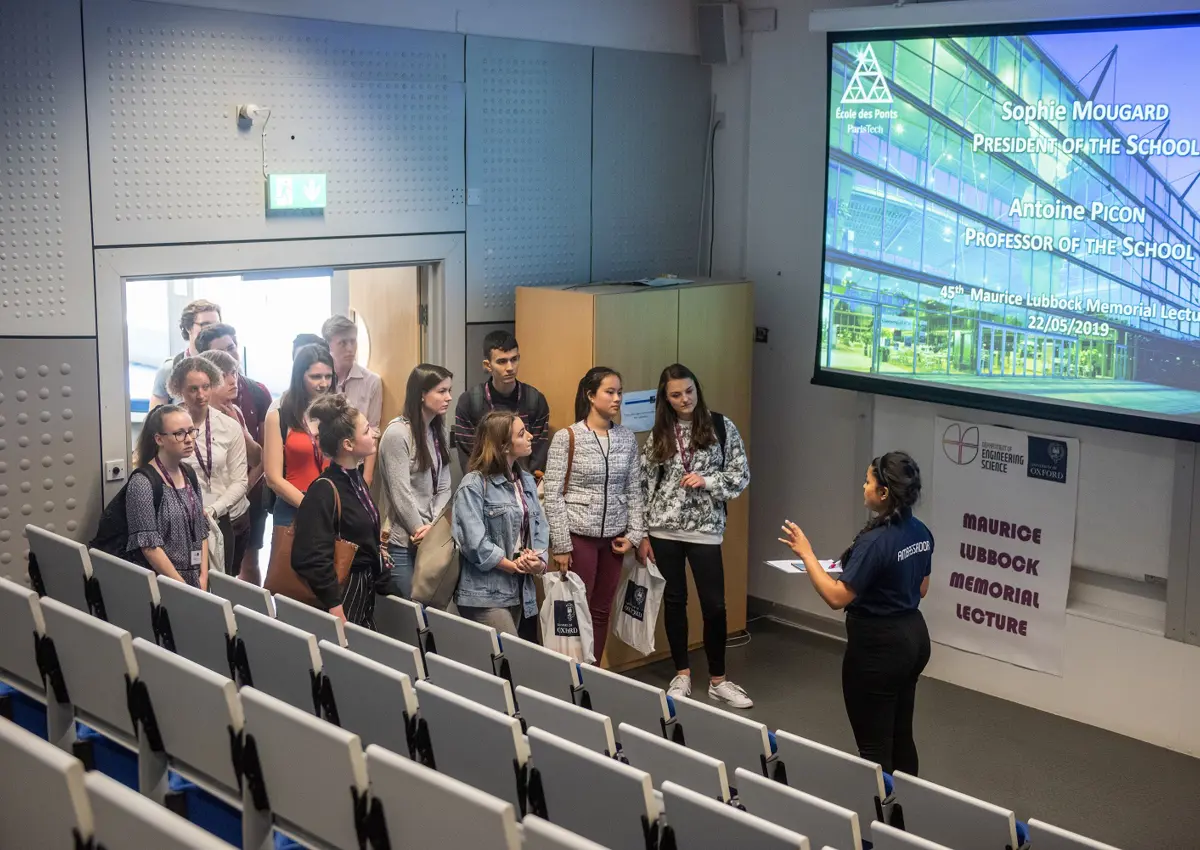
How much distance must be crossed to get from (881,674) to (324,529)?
2262 millimetres

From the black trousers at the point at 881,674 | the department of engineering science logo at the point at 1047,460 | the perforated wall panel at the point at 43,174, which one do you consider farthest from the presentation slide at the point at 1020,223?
the perforated wall panel at the point at 43,174

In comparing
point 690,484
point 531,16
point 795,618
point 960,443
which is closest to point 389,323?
point 531,16

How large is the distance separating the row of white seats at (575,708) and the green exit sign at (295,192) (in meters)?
2.00

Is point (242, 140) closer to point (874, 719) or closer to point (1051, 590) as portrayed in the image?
point (874, 719)

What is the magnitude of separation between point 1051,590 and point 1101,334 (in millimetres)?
1424

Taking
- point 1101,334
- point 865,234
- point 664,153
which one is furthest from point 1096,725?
point 664,153

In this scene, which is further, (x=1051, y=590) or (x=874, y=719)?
(x=1051, y=590)

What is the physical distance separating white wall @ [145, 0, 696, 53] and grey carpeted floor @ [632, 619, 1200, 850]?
3746 mm

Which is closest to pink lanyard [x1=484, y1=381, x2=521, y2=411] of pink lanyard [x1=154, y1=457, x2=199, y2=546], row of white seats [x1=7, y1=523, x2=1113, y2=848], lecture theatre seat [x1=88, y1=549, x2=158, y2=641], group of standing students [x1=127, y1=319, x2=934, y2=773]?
group of standing students [x1=127, y1=319, x2=934, y2=773]

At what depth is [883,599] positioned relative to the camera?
5.07 m

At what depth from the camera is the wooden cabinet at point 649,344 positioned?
23.6 ft

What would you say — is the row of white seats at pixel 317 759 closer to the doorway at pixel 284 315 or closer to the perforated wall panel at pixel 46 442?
the perforated wall panel at pixel 46 442

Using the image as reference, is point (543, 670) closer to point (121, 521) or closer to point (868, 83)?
point (121, 521)

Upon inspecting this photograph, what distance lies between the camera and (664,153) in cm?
829
